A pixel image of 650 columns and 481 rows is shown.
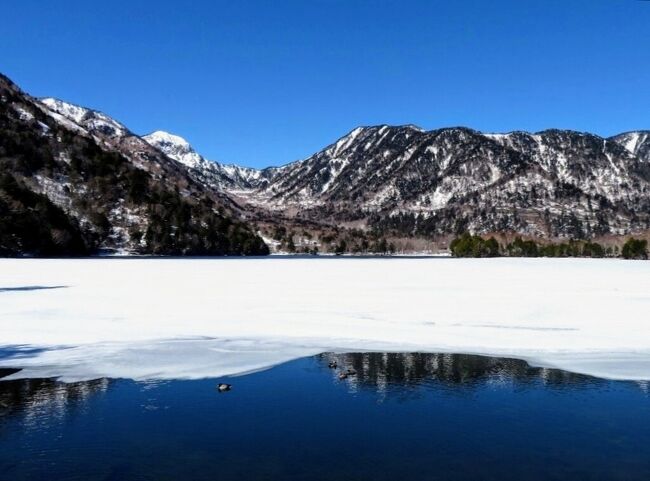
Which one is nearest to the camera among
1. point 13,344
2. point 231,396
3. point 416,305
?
point 231,396

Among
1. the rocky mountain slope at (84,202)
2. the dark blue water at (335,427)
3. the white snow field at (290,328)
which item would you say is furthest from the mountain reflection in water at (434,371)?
the rocky mountain slope at (84,202)

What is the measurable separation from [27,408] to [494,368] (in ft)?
48.3

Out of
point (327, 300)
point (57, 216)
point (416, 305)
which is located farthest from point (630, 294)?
point (57, 216)

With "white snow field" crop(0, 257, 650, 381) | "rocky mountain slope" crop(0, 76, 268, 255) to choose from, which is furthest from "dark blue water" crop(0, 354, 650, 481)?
"rocky mountain slope" crop(0, 76, 268, 255)

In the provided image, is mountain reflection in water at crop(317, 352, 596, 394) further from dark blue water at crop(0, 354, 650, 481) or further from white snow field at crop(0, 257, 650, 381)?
white snow field at crop(0, 257, 650, 381)

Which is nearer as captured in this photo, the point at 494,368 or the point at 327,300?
the point at 494,368

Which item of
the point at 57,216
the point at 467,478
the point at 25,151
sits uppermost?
the point at 25,151

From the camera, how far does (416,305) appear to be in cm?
3384

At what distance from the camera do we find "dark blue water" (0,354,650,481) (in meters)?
11.0

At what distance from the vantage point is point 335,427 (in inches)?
532

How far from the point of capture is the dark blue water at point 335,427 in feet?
36.0

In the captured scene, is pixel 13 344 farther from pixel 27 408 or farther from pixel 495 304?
pixel 495 304

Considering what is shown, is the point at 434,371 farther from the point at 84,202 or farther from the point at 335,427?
the point at 84,202

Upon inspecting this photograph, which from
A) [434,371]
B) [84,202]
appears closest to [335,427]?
[434,371]
